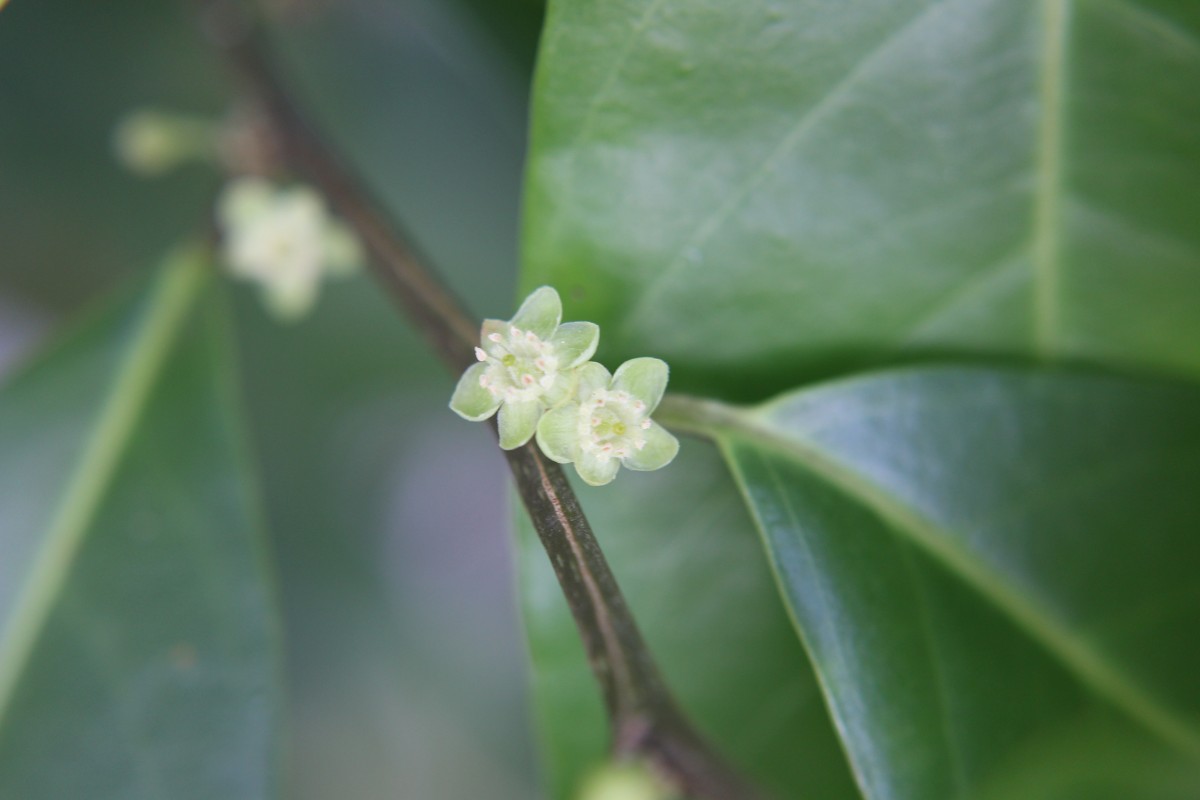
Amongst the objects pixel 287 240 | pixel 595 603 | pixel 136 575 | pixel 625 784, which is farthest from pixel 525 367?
pixel 136 575

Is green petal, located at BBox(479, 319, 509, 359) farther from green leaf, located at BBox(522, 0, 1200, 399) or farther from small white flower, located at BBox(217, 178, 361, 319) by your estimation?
small white flower, located at BBox(217, 178, 361, 319)

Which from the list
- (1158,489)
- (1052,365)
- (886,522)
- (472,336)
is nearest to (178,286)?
(472,336)

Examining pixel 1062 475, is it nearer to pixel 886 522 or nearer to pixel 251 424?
pixel 886 522

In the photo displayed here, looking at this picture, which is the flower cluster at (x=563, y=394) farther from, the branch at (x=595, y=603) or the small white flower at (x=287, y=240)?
the small white flower at (x=287, y=240)

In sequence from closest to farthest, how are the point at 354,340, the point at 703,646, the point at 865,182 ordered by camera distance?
1. the point at 865,182
2. the point at 703,646
3. the point at 354,340

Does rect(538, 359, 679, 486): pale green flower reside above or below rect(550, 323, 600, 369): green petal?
below

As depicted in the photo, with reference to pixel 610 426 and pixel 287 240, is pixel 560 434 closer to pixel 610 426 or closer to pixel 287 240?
pixel 610 426

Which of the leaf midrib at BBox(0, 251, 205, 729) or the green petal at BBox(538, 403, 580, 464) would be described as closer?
the green petal at BBox(538, 403, 580, 464)

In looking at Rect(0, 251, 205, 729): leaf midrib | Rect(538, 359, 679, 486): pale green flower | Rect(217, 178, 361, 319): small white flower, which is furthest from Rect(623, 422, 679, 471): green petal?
Rect(0, 251, 205, 729): leaf midrib
